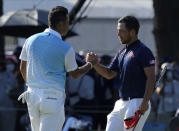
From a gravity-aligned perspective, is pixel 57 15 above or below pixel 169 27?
above

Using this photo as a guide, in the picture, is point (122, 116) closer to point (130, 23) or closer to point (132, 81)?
point (132, 81)

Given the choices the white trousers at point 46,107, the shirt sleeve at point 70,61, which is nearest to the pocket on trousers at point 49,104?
the white trousers at point 46,107

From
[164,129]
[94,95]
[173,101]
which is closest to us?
[164,129]

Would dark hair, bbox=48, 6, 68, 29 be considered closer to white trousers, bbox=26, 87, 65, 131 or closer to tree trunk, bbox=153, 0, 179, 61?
white trousers, bbox=26, 87, 65, 131

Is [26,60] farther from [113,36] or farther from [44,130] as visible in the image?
[113,36]

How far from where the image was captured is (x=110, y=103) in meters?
12.6

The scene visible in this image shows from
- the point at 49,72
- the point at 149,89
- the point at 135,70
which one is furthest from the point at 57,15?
the point at 149,89

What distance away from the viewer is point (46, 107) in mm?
6668

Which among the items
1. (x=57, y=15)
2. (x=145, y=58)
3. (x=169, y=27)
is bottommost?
(x=145, y=58)

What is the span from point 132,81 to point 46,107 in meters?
1.06

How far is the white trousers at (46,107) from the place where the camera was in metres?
6.68

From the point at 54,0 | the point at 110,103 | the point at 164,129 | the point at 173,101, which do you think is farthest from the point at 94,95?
the point at 54,0

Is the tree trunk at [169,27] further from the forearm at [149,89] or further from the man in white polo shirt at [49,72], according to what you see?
the man in white polo shirt at [49,72]

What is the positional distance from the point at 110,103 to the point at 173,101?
1.64 meters
